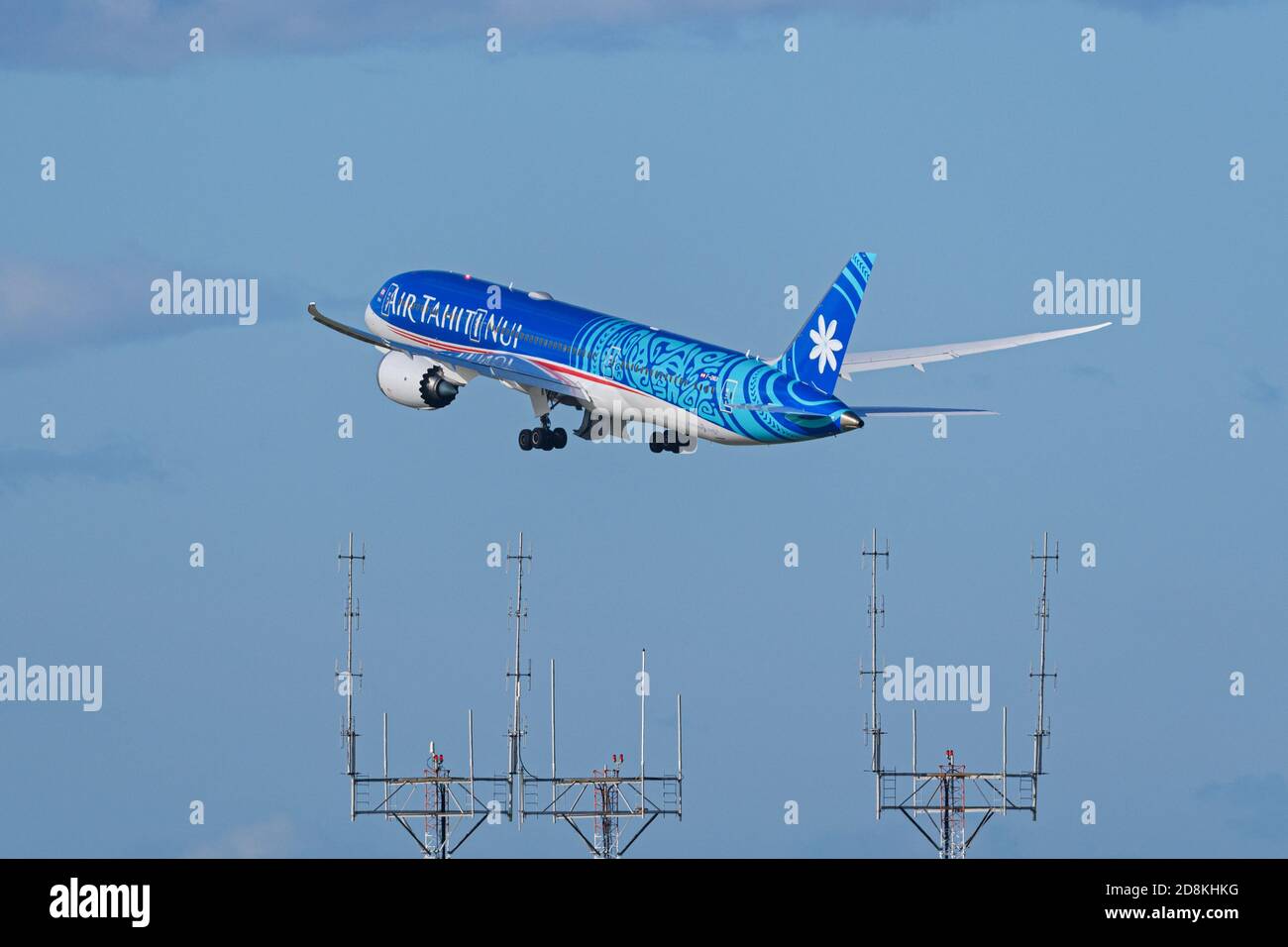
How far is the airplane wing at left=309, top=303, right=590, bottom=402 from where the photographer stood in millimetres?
138625

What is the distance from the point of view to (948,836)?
6024 inches

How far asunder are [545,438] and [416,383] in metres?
6.21

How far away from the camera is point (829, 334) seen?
13100cm

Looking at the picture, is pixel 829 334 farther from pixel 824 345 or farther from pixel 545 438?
pixel 545 438

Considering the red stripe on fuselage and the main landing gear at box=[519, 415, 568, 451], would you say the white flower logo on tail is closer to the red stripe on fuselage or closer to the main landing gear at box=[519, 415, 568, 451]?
the red stripe on fuselage

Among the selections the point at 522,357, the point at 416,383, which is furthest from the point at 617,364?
the point at 416,383

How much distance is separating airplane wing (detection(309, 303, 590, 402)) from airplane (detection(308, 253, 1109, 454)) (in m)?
0.05

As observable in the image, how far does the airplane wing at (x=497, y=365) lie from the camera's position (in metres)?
139

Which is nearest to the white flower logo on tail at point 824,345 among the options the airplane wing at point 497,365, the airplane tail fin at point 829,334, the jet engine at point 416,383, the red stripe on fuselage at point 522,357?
the airplane tail fin at point 829,334

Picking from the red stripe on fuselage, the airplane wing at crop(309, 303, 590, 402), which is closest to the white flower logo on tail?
the red stripe on fuselage

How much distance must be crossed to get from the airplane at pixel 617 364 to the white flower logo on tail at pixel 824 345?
0.04 metres

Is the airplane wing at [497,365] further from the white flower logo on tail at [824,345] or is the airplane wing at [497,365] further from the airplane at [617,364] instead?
the white flower logo on tail at [824,345]
